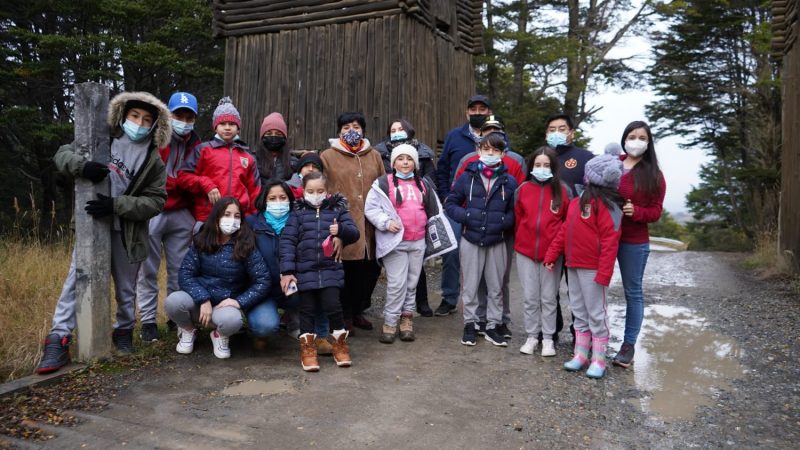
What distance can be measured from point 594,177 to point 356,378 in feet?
8.18

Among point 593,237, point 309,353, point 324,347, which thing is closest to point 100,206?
point 309,353

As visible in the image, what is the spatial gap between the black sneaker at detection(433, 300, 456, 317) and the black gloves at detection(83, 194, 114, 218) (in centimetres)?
363

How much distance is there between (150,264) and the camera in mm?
5145

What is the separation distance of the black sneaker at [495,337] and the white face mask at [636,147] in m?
2.05

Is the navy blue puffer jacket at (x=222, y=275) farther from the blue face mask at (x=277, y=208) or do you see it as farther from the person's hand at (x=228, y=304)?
the blue face mask at (x=277, y=208)

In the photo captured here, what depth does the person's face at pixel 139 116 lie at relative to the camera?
15.1ft

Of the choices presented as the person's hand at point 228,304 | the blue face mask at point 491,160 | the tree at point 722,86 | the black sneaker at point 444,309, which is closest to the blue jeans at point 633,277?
the blue face mask at point 491,160

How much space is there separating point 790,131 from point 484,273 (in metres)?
8.51

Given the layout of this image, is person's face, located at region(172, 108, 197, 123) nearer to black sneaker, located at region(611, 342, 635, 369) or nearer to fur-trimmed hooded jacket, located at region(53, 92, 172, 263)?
fur-trimmed hooded jacket, located at region(53, 92, 172, 263)

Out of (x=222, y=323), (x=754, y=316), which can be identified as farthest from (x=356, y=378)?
(x=754, y=316)

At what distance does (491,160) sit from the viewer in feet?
17.5

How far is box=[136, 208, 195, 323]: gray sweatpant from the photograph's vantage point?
5.14 m

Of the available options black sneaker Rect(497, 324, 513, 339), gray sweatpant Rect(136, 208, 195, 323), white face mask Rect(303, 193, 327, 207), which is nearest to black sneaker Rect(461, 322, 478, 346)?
black sneaker Rect(497, 324, 513, 339)

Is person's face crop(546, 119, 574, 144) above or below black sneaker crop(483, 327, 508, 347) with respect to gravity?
above
